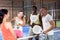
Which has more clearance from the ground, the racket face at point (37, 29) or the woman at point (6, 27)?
the woman at point (6, 27)

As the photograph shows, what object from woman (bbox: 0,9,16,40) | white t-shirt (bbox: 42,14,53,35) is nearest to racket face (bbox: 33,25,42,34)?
white t-shirt (bbox: 42,14,53,35)

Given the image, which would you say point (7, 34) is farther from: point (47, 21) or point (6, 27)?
point (47, 21)

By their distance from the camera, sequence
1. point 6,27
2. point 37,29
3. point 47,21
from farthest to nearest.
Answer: point 37,29 < point 47,21 < point 6,27

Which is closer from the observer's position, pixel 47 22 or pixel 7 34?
pixel 7 34

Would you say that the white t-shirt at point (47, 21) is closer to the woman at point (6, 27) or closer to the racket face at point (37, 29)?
the racket face at point (37, 29)

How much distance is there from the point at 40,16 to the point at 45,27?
366 mm

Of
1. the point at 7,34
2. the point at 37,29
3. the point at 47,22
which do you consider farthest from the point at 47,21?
the point at 7,34

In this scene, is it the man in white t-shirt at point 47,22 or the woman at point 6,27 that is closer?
the woman at point 6,27

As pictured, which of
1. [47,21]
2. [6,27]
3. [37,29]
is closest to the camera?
[6,27]

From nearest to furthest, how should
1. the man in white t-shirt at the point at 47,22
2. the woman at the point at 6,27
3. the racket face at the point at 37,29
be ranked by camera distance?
the woman at the point at 6,27
the man in white t-shirt at the point at 47,22
the racket face at the point at 37,29

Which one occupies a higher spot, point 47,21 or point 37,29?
point 47,21

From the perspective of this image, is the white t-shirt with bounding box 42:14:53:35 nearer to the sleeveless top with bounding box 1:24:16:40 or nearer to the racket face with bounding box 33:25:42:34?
the racket face with bounding box 33:25:42:34

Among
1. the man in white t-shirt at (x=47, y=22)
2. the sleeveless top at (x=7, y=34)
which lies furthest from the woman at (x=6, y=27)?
the man in white t-shirt at (x=47, y=22)

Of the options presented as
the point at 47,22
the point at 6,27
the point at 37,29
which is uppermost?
the point at 6,27
